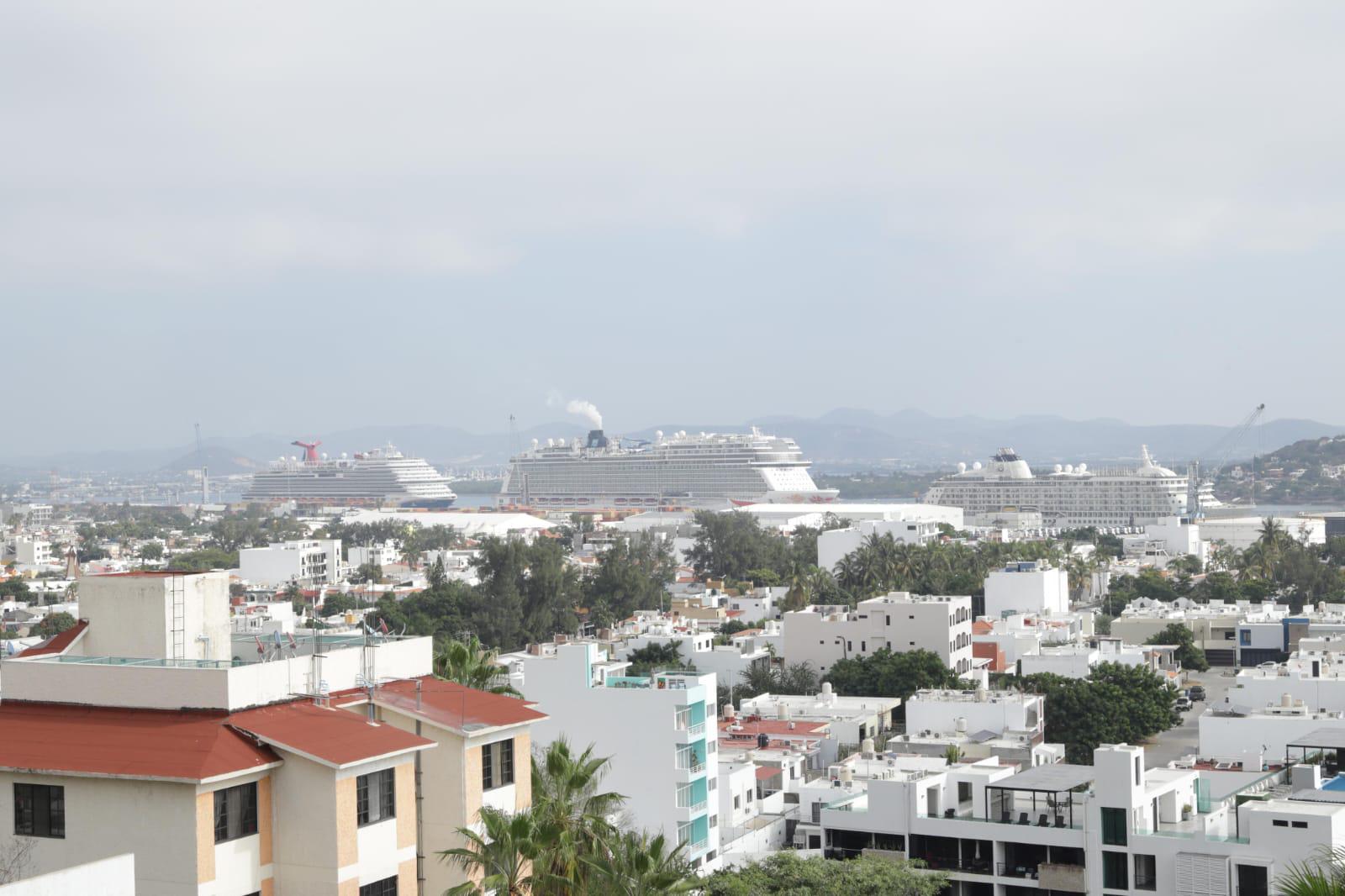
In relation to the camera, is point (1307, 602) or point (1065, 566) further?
point (1065, 566)

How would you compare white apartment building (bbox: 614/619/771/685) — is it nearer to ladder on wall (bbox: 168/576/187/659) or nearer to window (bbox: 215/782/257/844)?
ladder on wall (bbox: 168/576/187/659)

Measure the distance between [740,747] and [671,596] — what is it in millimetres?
40188

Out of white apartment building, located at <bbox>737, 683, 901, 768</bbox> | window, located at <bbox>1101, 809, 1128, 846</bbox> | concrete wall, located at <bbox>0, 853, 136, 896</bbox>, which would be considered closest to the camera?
concrete wall, located at <bbox>0, 853, 136, 896</bbox>

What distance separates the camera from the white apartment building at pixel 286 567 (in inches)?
3457

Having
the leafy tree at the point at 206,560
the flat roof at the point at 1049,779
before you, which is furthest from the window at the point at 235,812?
the leafy tree at the point at 206,560

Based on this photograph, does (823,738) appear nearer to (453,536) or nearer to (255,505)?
(453,536)

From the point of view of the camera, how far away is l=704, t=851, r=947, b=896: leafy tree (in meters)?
20.8

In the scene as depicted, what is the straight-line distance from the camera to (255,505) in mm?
192000

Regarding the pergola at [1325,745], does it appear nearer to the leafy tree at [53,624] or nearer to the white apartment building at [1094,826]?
the white apartment building at [1094,826]

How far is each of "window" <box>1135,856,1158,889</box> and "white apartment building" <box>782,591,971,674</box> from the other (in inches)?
976

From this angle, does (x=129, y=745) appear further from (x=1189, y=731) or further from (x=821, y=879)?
(x=1189, y=731)

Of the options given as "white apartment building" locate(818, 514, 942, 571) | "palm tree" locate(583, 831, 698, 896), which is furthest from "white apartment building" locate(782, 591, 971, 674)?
"palm tree" locate(583, 831, 698, 896)

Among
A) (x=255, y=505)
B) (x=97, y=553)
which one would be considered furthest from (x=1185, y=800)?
(x=255, y=505)

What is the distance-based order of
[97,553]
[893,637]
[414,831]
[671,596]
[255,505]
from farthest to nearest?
[255,505] → [97,553] → [671,596] → [893,637] → [414,831]
